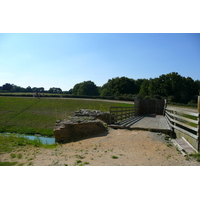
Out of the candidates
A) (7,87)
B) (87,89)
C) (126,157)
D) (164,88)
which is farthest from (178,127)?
(7,87)

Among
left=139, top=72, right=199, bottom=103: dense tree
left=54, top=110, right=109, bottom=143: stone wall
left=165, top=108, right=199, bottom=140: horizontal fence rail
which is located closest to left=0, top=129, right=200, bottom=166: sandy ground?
left=165, top=108, right=199, bottom=140: horizontal fence rail

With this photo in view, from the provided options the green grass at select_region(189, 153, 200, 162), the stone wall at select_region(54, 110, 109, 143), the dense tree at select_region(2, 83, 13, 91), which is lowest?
the stone wall at select_region(54, 110, 109, 143)

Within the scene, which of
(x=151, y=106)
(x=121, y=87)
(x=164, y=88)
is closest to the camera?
(x=151, y=106)

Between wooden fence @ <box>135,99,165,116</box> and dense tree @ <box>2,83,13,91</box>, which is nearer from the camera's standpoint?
wooden fence @ <box>135,99,165,116</box>

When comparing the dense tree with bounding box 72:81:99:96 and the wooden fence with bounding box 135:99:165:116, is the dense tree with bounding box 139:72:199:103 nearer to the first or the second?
the dense tree with bounding box 72:81:99:96

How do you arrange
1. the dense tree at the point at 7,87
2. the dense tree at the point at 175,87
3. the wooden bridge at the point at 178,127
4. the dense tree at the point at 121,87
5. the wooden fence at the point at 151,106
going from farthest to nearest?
1. the dense tree at the point at 121,87
2. the dense tree at the point at 7,87
3. the dense tree at the point at 175,87
4. the wooden fence at the point at 151,106
5. the wooden bridge at the point at 178,127

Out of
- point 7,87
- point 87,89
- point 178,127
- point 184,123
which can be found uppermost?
point 87,89

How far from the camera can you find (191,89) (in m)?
50.8

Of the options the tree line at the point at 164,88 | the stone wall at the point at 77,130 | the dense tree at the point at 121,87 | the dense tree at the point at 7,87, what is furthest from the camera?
the dense tree at the point at 121,87

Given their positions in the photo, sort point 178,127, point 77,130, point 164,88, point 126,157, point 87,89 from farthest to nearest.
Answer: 1. point 87,89
2. point 164,88
3. point 77,130
4. point 178,127
5. point 126,157

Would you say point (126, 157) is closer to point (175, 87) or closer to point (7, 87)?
point (175, 87)

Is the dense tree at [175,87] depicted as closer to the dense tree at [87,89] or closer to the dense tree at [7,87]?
the dense tree at [87,89]

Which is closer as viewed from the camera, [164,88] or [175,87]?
[175,87]

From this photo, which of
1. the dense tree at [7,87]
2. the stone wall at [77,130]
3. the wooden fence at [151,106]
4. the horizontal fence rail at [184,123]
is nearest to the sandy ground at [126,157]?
the horizontal fence rail at [184,123]
